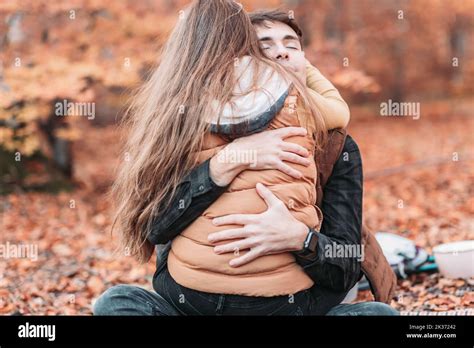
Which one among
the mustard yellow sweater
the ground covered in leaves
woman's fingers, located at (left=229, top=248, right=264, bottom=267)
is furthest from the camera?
the ground covered in leaves

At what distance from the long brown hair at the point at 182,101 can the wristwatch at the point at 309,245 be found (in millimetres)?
347

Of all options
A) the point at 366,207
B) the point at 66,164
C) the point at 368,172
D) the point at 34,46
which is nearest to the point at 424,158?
the point at 368,172

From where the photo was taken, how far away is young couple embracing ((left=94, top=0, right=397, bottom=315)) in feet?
6.66

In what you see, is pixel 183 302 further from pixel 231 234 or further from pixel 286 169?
pixel 286 169

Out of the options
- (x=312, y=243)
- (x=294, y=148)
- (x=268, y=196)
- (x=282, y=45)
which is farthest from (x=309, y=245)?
(x=282, y=45)

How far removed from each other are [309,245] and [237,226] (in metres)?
0.23

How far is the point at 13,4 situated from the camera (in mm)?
5457

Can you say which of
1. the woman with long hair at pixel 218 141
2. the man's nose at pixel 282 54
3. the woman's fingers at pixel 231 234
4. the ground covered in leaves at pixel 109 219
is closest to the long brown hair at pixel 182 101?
the woman with long hair at pixel 218 141

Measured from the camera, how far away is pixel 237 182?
207 centimetres

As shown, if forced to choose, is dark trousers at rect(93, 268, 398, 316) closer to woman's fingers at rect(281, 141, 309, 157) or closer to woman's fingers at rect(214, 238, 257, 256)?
woman's fingers at rect(214, 238, 257, 256)

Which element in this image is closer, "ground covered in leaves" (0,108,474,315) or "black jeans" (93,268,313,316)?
"black jeans" (93,268,313,316)

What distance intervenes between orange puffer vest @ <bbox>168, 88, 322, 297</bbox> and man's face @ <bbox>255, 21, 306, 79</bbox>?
257mm

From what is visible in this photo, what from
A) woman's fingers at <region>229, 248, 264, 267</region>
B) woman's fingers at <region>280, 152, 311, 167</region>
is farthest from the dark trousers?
woman's fingers at <region>280, 152, 311, 167</region>

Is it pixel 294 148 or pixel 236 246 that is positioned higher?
pixel 294 148
